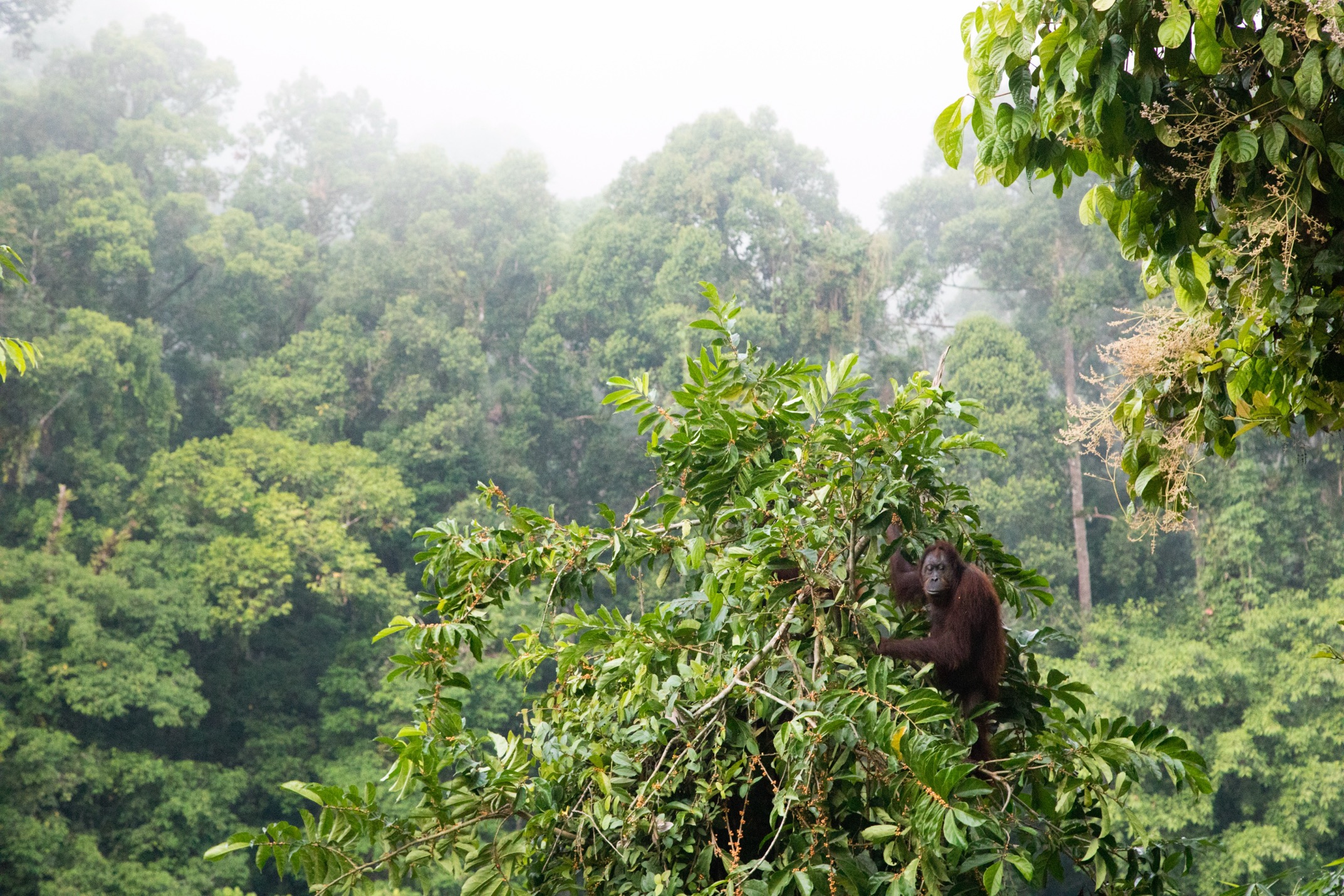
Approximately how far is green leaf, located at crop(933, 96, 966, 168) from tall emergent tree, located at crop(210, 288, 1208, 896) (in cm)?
47

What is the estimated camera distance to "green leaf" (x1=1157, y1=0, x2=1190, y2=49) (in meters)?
1.36

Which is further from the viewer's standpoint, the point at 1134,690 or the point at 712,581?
the point at 1134,690

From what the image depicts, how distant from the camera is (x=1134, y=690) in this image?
35.8 feet

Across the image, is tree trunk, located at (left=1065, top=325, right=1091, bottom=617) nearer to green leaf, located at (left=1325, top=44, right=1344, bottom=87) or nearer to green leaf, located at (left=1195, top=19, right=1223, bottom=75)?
green leaf, located at (left=1325, top=44, right=1344, bottom=87)

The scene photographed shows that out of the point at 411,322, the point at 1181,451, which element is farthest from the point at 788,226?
the point at 1181,451

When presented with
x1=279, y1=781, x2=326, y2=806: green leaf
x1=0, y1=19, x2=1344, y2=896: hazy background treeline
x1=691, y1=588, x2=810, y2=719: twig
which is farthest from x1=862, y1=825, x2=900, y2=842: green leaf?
x1=0, y1=19, x2=1344, y2=896: hazy background treeline

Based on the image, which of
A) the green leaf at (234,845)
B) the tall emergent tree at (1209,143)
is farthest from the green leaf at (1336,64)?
the green leaf at (234,845)

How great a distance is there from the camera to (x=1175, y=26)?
4.52ft

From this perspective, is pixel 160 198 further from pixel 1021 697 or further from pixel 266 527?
pixel 1021 697

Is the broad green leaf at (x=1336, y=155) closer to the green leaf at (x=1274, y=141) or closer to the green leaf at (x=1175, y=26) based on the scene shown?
the green leaf at (x=1274, y=141)

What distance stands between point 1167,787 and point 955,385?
5.40 metres

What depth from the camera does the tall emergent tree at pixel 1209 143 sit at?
57.5 inches

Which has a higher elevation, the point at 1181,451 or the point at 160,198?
the point at 160,198

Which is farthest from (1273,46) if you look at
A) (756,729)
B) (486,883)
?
(486,883)
